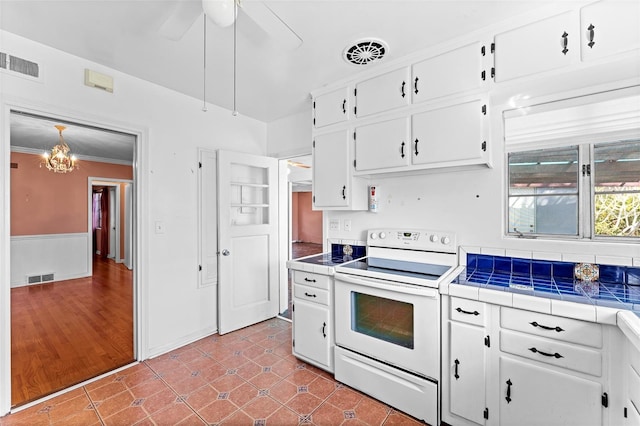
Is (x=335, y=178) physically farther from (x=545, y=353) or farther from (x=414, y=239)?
(x=545, y=353)

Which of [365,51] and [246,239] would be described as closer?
[365,51]

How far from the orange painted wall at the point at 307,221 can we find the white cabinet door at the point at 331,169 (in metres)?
8.41

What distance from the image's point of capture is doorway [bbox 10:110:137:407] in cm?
251

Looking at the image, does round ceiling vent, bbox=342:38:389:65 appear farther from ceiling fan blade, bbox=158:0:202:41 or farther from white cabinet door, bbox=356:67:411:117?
ceiling fan blade, bbox=158:0:202:41

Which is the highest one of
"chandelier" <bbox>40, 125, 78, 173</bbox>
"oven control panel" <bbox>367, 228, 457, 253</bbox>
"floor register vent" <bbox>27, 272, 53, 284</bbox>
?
"chandelier" <bbox>40, 125, 78, 173</bbox>

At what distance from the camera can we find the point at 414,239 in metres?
2.39

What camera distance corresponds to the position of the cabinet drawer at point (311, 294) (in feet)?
7.58

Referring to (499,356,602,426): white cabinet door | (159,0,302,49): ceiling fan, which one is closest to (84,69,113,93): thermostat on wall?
(159,0,302,49): ceiling fan

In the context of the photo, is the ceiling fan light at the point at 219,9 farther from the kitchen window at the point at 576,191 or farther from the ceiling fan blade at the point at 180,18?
the kitchen window at the point at 576,191

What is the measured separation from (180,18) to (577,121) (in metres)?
2.51

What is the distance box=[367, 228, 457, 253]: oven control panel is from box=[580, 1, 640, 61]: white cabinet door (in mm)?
1342

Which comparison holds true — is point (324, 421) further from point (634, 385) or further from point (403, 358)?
point (634, 385)

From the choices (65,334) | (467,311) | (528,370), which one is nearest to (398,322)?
(467,311)

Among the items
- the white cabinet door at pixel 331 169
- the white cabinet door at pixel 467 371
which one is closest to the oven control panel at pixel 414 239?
the white cabinet door at pixel 331 169
